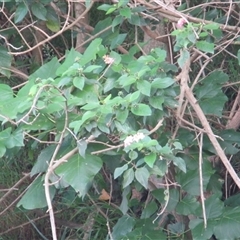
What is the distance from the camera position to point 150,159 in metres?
1.43

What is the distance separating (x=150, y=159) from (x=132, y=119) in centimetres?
20

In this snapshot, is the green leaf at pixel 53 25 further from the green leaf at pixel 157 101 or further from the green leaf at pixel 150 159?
the green leaf at pixel 150 159

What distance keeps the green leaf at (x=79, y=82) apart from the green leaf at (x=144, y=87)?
0.47ft

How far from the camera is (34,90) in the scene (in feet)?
4.66

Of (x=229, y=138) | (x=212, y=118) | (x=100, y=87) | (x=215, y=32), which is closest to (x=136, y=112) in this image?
(x=100, y=87)

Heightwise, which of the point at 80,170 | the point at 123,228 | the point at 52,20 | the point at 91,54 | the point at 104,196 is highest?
the point at 91,54

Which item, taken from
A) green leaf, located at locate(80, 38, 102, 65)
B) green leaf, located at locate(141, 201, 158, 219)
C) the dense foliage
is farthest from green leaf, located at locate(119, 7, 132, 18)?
green leaf, located at locate(141, 201, 158, 219)

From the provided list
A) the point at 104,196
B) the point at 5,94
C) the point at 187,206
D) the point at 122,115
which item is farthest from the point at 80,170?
the point at 104,196

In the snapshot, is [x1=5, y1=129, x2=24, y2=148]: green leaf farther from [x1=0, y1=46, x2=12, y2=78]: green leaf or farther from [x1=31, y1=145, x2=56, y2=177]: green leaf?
[x1=0, y1=46, x2=12, y2=78]: green leaf

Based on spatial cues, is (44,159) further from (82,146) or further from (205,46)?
(205,46)

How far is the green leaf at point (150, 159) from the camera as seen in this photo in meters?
1.42

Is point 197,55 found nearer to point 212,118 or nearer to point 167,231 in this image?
point 212,118

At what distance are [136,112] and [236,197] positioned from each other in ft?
2.40

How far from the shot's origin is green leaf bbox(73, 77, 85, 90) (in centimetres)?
148
